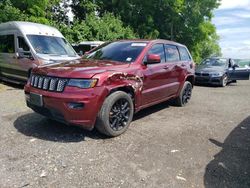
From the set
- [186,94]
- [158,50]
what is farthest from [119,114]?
[186,94]

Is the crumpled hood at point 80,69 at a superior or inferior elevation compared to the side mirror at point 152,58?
inferior

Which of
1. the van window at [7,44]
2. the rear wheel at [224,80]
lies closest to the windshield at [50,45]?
the van window at [7,44]

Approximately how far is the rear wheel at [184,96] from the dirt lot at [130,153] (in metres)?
1.10

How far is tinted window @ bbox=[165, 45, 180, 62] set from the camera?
21.1 feet

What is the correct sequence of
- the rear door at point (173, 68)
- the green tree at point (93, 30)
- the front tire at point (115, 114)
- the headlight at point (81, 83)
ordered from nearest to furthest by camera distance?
1. the headlight at point (81, 83)
2. the front tire at point (115, 114)
3. the rear door at point (173, 68)
4. the green tree at point (93, 30)

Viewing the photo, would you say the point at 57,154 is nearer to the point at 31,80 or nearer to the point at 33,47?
the point at 31,80

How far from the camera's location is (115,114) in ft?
15.4

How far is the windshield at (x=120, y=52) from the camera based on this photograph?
17.6ft

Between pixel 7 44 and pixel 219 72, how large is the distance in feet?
30.0

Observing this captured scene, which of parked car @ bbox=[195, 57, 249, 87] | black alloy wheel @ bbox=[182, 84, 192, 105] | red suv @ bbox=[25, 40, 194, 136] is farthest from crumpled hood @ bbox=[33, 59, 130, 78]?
parked car @ bbox=[195, 57, 249, 87]

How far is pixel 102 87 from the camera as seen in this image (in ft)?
14.1

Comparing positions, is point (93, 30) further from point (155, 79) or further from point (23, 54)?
point (155, 79)

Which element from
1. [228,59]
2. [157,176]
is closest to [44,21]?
[228,59]

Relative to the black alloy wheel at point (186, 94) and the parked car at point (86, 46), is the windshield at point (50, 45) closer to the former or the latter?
the black alloy wheel at point (186, 94)
